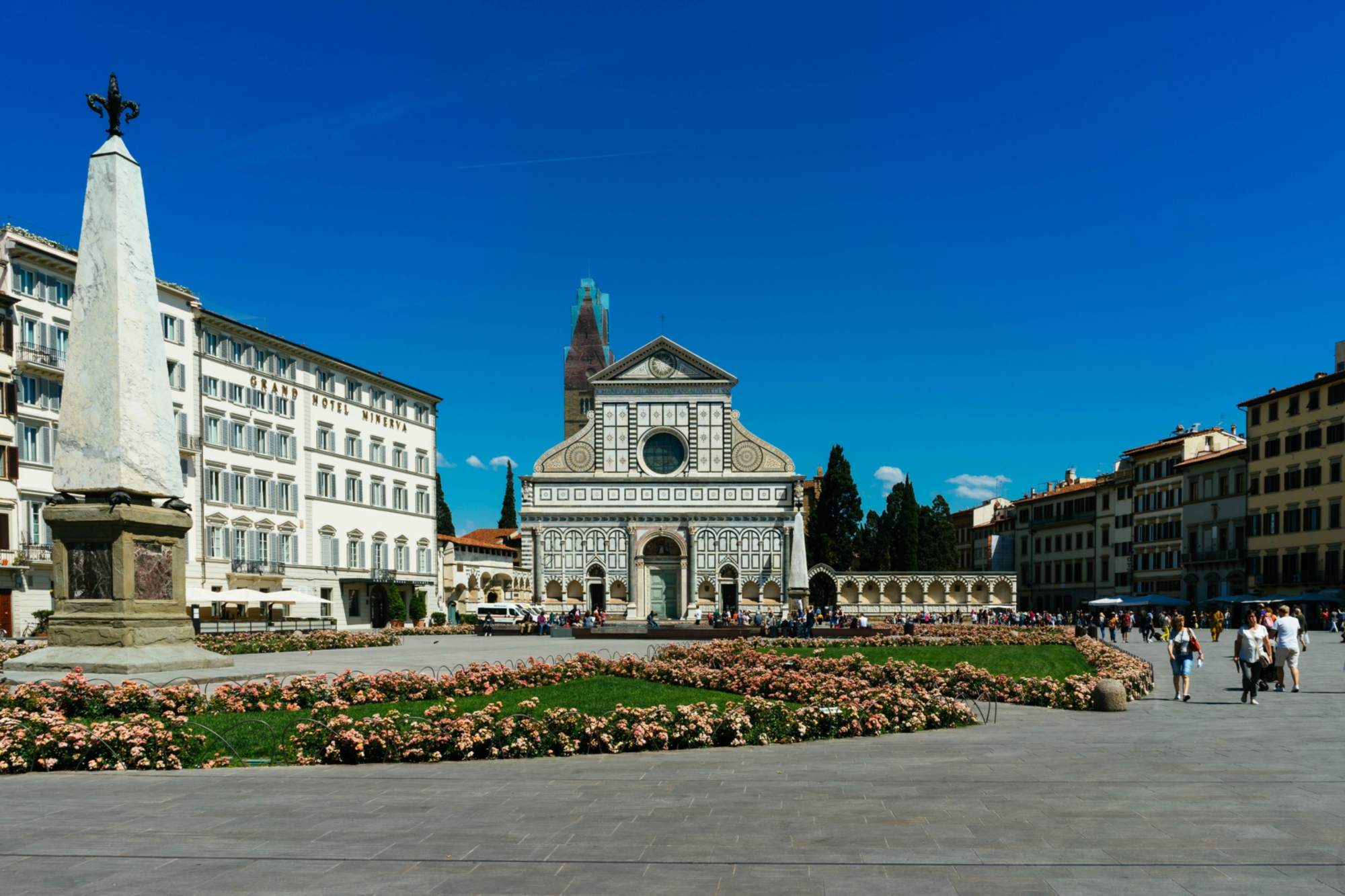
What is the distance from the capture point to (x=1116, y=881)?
6730mm

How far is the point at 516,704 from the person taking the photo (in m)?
16.2

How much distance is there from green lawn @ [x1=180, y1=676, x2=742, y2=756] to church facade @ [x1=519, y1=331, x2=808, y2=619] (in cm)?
5517

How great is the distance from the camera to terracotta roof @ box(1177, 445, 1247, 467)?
68.6 m

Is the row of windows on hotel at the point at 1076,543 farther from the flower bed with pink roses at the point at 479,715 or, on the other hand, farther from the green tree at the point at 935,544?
the flower bed with pink roses at the point at 479,715

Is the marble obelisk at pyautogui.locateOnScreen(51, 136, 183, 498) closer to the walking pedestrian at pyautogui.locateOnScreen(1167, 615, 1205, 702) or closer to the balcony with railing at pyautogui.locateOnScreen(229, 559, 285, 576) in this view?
the walking pedestrian at pyautogui.locateOnScreen(1167, 615, 1205, 702)

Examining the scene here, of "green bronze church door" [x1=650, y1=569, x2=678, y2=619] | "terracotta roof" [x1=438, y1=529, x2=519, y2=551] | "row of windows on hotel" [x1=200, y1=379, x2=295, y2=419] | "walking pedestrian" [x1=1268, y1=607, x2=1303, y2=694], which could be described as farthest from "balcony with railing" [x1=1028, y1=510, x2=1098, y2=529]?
"walking pedestrian" [x1=1268, y1=607, x2=1303, y2=694]

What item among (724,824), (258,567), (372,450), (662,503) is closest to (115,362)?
(724,824)

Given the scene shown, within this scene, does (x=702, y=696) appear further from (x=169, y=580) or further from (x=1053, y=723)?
(x=169, y=580)

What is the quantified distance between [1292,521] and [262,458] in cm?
5359

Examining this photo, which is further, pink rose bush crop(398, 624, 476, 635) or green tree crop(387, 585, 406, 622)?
green tree crop(387, 585, 406, 622)

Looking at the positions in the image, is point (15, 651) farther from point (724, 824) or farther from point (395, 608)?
point (395, 608)

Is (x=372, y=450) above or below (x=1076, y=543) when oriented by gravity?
above

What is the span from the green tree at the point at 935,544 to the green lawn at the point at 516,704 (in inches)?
2485

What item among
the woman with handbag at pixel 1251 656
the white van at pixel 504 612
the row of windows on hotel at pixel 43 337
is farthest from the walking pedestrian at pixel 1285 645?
the white van at pixel 504 612
